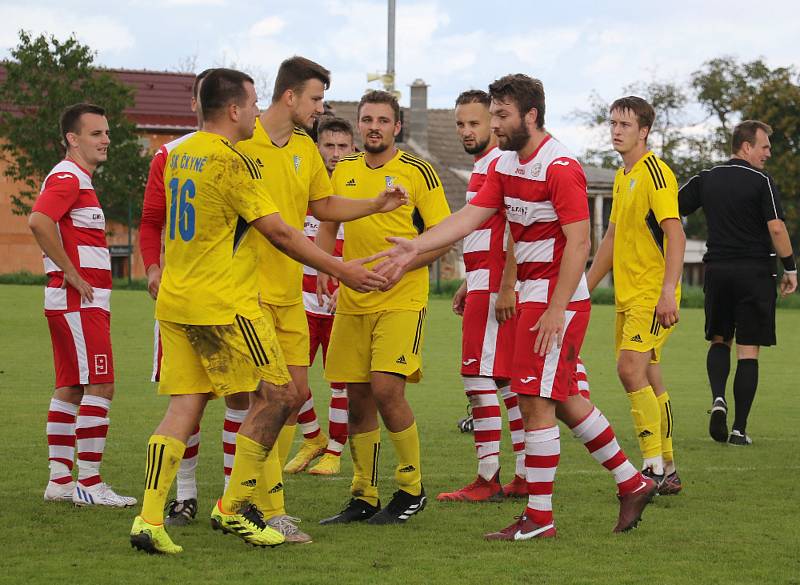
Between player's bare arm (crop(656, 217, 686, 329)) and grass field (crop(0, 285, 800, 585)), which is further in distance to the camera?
player's bare arm (crop(656, 217, 686, 329))

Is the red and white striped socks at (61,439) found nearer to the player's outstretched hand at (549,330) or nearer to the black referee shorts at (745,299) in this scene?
the player's outstretched hand at (549,330)

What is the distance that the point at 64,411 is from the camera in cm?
790

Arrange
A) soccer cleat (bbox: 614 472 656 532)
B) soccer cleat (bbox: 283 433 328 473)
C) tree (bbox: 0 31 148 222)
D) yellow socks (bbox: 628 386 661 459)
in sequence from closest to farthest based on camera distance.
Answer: soccer cleat (bbox: 614 472 656 532), yellow socks (bbox: 628 386 661 459), soccer cleat (bbox: 283 433 328 473), tree (bbox: 0 31 148 222)

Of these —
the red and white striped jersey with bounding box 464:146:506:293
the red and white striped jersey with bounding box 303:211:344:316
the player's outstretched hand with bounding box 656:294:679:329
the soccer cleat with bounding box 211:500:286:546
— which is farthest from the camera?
the red and white striped jersey with bounding box 303:211:344:316

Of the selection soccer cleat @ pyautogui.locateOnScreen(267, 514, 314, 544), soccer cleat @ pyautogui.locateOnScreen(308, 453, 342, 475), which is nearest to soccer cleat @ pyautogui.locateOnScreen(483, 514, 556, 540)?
soccer cleat @ pyautogui.locateOnScreen(267, 514, 314, 544)

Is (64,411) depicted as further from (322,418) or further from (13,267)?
(13,267)

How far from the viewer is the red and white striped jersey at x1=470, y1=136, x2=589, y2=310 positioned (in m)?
6.51

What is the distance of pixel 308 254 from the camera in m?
6.27

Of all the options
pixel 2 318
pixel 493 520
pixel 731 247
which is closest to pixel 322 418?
pixel 731 247

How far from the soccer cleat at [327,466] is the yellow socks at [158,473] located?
9.60ft

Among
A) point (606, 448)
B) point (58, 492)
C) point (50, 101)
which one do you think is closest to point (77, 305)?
point (58, 492)

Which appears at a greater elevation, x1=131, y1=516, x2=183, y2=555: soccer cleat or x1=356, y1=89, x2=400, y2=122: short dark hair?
x1=356, y1=89, x2=400, y2=122: short dark hair

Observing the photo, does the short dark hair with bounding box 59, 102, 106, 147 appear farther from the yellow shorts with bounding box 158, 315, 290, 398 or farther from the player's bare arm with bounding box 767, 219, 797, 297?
the player's bare arm with bounding box 767, 219, 797, 297

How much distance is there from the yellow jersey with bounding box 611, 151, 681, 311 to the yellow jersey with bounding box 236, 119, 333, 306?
2.42 m
